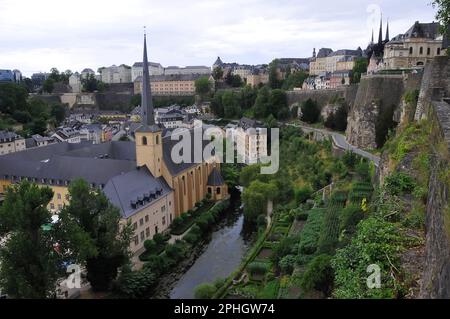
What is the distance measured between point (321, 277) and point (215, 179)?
82.0ft

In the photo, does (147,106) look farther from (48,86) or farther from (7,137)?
(48,86)

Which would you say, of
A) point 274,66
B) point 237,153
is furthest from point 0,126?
point 274,66

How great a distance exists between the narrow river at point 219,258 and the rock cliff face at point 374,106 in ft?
48.4

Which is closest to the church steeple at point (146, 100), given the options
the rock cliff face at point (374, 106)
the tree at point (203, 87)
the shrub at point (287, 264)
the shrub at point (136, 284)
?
the shrub at point (136, 284)

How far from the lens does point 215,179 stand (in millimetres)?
39375

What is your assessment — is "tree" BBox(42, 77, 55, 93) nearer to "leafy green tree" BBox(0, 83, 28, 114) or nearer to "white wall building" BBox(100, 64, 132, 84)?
"white wall building" BBox(100, 64, 132, 84)

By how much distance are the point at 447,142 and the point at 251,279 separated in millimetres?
14268

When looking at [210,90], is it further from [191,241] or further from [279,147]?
[191,241]

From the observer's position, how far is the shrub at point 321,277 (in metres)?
14.9

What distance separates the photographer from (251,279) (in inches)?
869

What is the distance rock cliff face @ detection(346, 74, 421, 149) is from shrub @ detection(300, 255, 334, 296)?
23072 mm

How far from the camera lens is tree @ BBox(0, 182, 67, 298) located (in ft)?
58.7

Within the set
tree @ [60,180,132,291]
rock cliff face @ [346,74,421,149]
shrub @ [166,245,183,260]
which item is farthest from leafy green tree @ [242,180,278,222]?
tree @ [60,180,132,291]

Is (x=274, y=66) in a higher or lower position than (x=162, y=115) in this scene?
higher
